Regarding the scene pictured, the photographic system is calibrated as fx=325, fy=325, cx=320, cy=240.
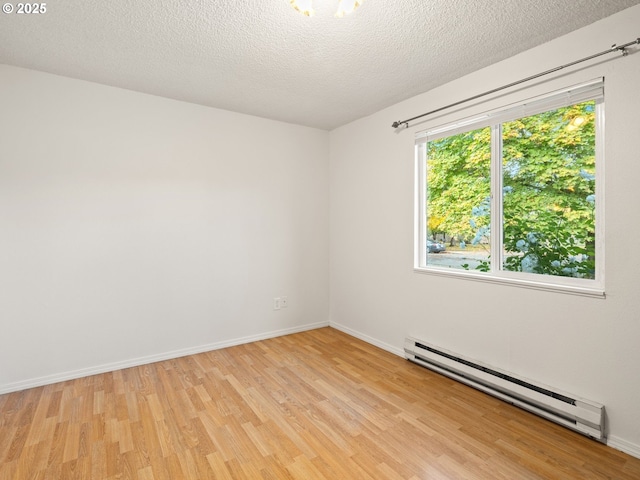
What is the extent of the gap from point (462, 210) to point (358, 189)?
1.26 metres

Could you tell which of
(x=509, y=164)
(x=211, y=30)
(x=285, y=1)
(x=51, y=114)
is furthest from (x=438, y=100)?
(x=51, y=114)

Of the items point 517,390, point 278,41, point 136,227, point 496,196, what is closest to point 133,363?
point 136,227

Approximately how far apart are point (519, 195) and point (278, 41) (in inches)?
81.5

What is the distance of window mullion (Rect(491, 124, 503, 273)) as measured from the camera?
2564 mm

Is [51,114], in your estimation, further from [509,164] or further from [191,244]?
[509,164]

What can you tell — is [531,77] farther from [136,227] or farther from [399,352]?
[136,227]

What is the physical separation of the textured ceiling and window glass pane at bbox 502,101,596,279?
57cm

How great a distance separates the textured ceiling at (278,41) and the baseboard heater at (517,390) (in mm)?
2320

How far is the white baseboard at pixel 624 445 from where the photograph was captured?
1.82 m

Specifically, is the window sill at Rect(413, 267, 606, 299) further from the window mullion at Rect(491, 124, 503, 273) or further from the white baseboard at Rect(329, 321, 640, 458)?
the white baseboard at Rect(329, 321, 640, 458)

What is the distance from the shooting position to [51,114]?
2664 mm

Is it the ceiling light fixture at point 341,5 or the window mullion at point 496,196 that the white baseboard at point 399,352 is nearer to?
the window mullion at point 496,196

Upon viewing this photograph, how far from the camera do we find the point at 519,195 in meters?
2.47

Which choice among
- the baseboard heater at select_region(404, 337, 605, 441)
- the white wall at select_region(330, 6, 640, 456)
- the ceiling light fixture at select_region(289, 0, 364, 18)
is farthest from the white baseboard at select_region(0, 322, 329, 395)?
the ceiling light fixture at select_region(289, 0, 364, 18)
